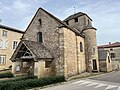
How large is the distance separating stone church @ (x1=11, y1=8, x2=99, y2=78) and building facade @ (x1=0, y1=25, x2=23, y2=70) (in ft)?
27.6

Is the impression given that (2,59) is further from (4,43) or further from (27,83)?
(27,83)

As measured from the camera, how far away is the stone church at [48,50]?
16.0 m

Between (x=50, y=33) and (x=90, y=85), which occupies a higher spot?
(x=50, y=33)

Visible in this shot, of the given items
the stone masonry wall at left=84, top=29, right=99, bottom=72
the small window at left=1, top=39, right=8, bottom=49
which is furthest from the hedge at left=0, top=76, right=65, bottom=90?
the small window at left=1, top=39, right=8, bottom=49

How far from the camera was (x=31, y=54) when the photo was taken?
611 inches

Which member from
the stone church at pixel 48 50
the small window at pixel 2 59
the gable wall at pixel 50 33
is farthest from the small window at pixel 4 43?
the gable wall at pixel 50 33

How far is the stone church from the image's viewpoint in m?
16.0

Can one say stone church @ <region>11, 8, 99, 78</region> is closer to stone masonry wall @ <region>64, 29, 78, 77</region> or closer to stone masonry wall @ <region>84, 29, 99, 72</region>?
stone masonry wall @ <region>64, 29, 78, 77</region>

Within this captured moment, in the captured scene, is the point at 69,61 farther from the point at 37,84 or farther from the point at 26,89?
the point at 26,89

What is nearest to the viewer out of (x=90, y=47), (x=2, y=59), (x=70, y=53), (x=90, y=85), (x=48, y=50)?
(x=90, y=85)

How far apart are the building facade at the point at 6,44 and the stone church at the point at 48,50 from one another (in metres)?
8.42

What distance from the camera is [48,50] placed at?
18.5 m

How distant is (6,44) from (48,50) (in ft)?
46.7

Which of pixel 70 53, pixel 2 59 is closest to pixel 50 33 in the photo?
pixel 70 53
